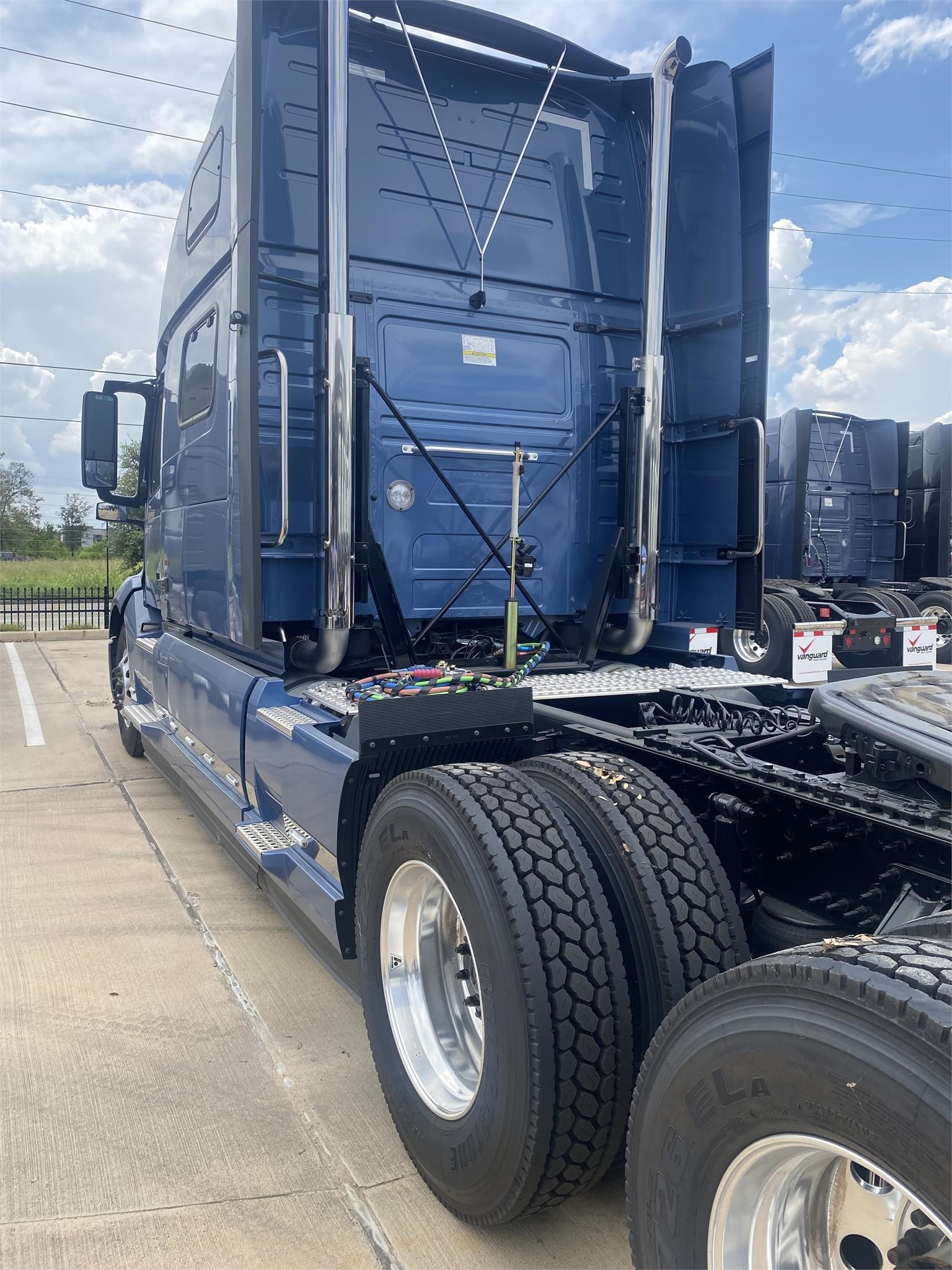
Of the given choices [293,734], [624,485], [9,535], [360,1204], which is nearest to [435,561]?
[624,485]

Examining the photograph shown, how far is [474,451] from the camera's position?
4.38 meters

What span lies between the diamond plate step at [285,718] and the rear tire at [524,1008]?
3.41 feet

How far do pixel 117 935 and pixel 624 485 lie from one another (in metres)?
3.02

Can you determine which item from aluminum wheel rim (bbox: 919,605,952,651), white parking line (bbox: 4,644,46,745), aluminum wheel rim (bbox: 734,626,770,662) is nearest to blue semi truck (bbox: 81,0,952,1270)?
aluminum wheel rim (bbox: 734,626,770,662)

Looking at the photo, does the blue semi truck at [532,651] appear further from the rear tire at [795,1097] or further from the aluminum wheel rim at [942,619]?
the aluminum wheel rim at [942,619]

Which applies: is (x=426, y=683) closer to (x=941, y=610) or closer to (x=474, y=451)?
(x=474, y=451)

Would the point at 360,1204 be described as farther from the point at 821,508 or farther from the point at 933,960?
the point at 821,508

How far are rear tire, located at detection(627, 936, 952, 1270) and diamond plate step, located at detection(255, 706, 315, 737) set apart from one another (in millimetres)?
1950

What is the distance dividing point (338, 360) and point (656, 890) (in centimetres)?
242

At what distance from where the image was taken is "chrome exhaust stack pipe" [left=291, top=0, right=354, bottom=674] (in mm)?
3629

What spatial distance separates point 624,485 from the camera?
455cm

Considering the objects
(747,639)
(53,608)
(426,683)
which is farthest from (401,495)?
Answer: (53,608)

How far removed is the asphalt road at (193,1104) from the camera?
2299mm

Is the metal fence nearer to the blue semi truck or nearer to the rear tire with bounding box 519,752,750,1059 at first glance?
the blue semi truck
